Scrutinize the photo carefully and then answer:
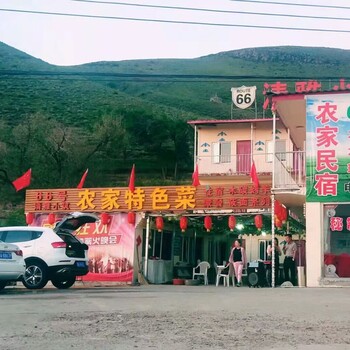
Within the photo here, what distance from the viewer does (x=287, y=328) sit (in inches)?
331

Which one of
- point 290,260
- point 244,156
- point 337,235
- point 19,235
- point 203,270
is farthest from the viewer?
point 244,156

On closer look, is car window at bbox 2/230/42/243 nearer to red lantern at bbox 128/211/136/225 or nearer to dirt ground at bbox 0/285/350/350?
dirt ground at bbox 0/285/350/350

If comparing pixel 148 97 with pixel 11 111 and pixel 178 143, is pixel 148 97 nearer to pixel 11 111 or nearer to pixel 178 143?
pixel 11 111

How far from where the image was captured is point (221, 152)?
125 ft

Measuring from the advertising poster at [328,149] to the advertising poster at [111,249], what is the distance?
269 inches

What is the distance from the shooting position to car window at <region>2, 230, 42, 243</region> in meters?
16.7

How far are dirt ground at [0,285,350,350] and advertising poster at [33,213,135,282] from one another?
8634 millimetres

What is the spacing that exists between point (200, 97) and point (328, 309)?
102630 mm

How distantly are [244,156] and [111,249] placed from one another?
672 inches

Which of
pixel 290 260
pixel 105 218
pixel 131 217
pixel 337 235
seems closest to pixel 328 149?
pixel 337 235

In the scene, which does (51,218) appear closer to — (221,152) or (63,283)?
(63,283)

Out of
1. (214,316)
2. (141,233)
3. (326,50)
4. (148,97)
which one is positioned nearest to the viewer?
(214,316)

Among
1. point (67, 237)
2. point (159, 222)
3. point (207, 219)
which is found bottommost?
point (67, 237)

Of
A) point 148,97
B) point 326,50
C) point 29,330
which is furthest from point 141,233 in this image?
point 326,50
